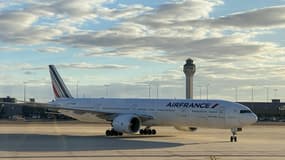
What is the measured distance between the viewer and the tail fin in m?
55.2

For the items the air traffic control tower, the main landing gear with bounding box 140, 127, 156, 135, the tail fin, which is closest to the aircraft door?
the main landing gear with bounding box 140, 127, 156, 135

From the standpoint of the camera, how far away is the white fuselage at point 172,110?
37.4 metres

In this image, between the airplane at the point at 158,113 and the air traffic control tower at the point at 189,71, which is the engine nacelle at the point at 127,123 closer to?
the airplane at the point at 158,113

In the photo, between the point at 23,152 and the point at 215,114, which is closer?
the point at 23,152

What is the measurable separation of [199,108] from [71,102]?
655 inches

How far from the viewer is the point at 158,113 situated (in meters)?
43.1

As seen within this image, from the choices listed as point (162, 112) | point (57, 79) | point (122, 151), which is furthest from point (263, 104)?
point (122, 151)

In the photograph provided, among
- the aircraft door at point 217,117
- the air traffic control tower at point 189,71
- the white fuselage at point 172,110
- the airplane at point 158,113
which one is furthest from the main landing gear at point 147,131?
the air traffic control tower at point 189,71

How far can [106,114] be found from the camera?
45562 mm

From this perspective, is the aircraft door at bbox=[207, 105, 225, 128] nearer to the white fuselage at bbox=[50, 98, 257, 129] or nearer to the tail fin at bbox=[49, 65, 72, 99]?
the white fuselage at bbox=[50, 98, 257, 129]

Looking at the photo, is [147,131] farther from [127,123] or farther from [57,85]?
[57,85]

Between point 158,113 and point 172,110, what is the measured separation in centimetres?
177

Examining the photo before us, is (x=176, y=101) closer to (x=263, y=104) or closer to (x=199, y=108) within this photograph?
(x=199, y=108)

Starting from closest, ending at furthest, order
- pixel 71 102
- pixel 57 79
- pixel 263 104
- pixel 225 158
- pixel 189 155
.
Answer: pixel 225 158
pixel 189 155
pixel 71 102
pixel 57 79
pixel 263 104
